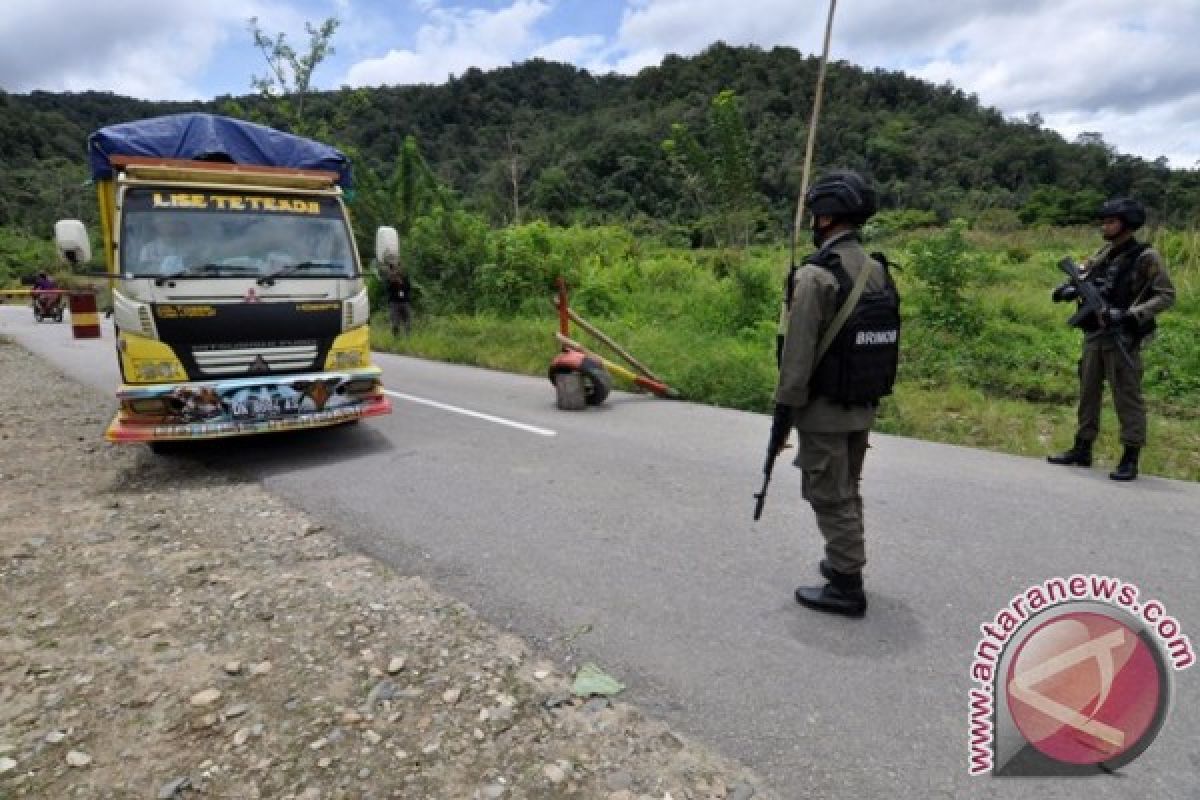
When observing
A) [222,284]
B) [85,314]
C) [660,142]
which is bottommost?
[85,314]

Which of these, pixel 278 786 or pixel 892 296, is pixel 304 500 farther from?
pixel 892 296

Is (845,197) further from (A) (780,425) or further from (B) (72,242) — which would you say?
(B) (72,242)

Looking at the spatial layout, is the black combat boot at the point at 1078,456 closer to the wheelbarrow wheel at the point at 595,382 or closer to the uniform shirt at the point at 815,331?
the uniform shirt at the point at 815,331

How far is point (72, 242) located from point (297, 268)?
1648 mm

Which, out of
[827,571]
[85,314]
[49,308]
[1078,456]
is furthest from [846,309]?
[49,308]

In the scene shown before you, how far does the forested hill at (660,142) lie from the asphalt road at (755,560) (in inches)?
934

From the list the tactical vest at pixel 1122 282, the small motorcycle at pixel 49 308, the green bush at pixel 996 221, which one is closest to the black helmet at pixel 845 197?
the tactical vest at pixel 1122 282

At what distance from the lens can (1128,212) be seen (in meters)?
5.09

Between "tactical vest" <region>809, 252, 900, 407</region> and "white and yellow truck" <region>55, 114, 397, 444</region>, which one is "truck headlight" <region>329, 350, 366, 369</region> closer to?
"white and yellow truck" <region>55, 114, 397, 444</region>

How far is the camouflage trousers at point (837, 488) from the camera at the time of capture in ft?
10.4

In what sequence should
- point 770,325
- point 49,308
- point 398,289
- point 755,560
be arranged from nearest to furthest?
point 755,560, point 770,325, point 398,289, point 49,308

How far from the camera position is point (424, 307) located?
17547 millimetres

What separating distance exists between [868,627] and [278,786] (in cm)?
236

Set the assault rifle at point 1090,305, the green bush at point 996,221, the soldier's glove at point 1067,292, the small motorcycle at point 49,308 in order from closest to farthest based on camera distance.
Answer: the assault rifle at point 1090,305 → the soldier's glove at point 1067,292 → the small motorcycle at point 49,308 → the green bush at point 996,221
